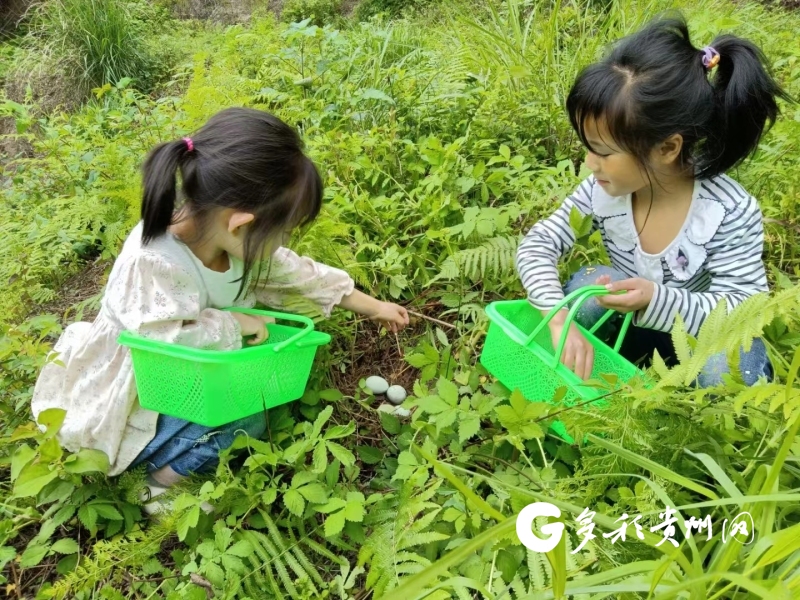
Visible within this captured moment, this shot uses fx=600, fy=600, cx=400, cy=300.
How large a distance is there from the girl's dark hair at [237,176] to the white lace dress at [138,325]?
0.38ft

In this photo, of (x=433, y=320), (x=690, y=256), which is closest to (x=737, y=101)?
(x=690, y=256)

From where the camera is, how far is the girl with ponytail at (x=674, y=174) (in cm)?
157

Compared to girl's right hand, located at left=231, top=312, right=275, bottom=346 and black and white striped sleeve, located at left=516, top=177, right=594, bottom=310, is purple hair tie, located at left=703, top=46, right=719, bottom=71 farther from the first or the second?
girl's right hand, located at left=231, top=312, right=275, bottom=346

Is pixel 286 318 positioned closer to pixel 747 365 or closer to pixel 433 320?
pixel 433 320

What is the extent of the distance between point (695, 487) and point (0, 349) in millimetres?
1784

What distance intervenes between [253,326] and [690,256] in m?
1.30

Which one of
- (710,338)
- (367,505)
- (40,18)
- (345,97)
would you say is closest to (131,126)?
(345,97)

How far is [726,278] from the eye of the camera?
1737 mm

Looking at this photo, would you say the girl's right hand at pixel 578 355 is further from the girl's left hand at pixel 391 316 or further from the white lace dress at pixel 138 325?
the white lace dress at pixel 138 325

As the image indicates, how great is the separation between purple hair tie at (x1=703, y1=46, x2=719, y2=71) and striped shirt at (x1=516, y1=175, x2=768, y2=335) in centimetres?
33

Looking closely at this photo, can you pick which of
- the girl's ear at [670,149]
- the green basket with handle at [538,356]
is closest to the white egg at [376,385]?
the green basket with handle at [538,356]

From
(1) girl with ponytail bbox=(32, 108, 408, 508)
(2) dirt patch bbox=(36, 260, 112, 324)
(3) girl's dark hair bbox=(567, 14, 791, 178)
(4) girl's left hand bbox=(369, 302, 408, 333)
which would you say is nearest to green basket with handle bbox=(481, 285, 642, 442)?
(4) girl's left hand bbox=(369, 302, 408, 333)

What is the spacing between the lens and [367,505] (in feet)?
5.33

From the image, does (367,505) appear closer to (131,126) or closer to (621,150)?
(621,150)
